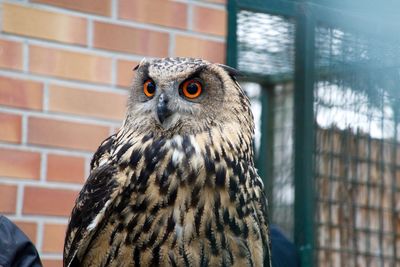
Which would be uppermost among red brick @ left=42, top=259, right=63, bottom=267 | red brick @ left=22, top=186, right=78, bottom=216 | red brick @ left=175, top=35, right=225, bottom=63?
red brick @ left=175, top=35, right=225, bottom=63

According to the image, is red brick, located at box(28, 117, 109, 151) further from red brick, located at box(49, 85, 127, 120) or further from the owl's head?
the owl's head

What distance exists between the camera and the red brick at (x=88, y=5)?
7.61 ft

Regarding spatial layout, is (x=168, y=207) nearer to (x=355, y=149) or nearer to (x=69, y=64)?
(x=69, y=64)

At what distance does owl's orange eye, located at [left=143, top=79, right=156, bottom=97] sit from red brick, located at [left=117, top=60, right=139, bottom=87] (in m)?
0.41

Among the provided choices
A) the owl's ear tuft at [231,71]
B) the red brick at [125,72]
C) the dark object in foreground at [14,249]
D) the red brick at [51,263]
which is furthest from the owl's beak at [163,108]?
the red brick at [51,263]

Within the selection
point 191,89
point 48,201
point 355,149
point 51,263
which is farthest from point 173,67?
point 355,149

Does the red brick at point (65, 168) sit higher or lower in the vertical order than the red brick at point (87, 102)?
lower

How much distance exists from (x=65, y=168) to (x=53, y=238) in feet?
0.63

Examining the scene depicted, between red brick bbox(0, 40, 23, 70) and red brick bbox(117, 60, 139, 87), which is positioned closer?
red brick bbox(0, 40, 23, 70)

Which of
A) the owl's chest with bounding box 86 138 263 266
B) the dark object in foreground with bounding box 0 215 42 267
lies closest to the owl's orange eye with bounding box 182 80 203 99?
the owl's chest with bounding box 86 138 263 266

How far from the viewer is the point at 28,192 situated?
225cm

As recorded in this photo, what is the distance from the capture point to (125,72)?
2396 mm

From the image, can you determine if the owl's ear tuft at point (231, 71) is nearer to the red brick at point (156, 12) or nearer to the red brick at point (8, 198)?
the red brick at point (156, 12)

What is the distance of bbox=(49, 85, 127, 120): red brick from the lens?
230cm
